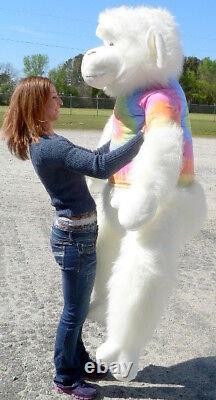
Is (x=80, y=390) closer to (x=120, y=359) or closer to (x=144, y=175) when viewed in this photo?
(x=120, y=359)

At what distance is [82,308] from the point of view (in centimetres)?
273

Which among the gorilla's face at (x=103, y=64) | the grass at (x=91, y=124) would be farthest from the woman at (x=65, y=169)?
the grass at (x=91, y=124)

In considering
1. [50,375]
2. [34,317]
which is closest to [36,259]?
[34,317]

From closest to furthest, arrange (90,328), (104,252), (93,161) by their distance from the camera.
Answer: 1. (93,161)
2. (104,252)
3. (90,328)

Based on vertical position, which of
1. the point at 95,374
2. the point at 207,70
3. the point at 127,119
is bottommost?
the point at 95,374

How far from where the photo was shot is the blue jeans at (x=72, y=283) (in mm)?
2600

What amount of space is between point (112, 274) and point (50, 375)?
0.79 m

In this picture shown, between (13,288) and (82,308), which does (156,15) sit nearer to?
(82,308)

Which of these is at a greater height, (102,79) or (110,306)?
(102,79)

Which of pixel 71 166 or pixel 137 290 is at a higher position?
pixel 71 166

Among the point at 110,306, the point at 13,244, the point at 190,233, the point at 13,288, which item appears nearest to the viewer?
the point at 110,306

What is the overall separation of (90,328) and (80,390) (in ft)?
2.74

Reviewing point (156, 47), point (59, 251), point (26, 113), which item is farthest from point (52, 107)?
point (59, 251)

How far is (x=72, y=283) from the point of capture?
2648mm
